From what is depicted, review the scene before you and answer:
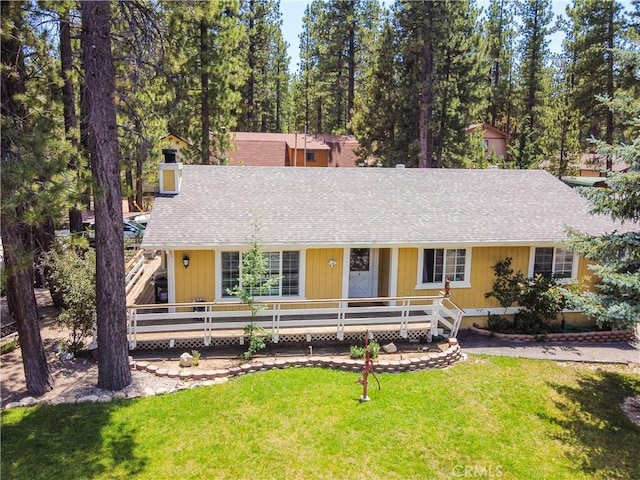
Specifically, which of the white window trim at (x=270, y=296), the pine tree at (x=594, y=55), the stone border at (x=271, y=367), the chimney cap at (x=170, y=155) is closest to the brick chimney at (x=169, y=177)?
the chimney cap at (x=170, y=155)

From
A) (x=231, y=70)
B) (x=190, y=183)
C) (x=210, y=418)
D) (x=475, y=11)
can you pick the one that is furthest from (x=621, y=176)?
(x=475, y=11)

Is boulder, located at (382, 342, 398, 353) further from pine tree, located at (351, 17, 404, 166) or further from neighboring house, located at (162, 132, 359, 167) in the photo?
neighboring house, located at (162, 132, 359, 167)

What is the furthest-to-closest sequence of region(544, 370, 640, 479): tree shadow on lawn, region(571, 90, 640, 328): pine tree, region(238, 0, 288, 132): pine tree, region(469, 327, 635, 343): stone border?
region(238, 0, 288, 132): pine tree → region(469, 327, 635, 343): stone border → region(571, 90, 640, 328): pine tree → region(544, 370, 640, 479): tree shadow on lawn

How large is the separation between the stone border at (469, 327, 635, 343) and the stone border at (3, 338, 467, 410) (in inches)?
79.4

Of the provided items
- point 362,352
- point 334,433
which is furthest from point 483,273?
point 334,433

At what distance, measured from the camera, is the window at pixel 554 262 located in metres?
13.9

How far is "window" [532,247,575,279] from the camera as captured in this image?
1394 centimetres

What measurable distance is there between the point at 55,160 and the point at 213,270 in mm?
5408

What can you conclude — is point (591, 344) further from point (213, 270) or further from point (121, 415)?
point (121, 415)

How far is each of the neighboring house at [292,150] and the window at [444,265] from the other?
2471cm

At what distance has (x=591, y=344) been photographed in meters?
13.2

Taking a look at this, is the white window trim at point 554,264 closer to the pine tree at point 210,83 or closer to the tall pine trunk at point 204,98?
the pine tree at point 210,83

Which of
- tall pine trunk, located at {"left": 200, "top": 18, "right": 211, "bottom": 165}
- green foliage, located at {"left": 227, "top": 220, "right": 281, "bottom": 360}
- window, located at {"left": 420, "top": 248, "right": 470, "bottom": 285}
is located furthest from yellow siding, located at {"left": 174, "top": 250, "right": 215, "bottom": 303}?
tall pine trunk, located at {"left": 200, "top": 18, "right": 211, "bottom": 165}

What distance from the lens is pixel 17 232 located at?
8125 mm
